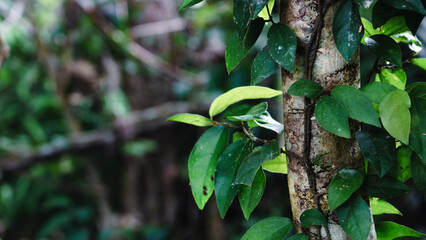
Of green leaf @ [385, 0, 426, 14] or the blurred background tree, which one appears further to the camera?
the blurred background tree

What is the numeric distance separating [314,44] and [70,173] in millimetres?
2686

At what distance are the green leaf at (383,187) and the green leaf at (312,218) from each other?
0.06 meters

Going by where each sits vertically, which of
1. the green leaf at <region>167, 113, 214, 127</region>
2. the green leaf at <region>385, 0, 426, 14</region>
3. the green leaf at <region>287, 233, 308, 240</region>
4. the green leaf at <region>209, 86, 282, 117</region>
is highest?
the green leaf at <region>385, 0, 426, 14</region>

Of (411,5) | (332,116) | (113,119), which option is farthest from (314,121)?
(113,119)

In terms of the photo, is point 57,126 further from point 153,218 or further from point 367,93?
point 367,93

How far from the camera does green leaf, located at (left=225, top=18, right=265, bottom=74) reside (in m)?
0.38

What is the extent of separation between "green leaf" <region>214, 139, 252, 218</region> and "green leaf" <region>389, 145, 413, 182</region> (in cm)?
17

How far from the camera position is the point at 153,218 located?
8.15 ft

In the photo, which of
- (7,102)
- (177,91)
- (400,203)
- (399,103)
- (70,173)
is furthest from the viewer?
(7,102)

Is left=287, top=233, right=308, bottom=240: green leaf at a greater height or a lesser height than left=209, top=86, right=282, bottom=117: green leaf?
lesser

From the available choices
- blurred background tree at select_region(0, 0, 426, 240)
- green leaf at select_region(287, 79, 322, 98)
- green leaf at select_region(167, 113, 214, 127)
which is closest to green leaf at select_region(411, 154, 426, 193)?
green leaf at select_region(287, 79, 322, 98)

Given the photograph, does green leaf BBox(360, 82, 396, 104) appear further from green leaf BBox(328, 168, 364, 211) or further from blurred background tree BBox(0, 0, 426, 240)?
blurred background tree BBox(0, 0, 426, 240)

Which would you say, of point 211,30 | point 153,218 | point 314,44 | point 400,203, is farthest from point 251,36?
point 153,218

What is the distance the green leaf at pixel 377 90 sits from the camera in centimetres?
34
